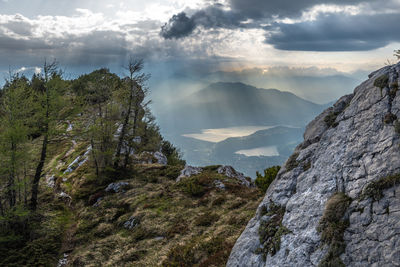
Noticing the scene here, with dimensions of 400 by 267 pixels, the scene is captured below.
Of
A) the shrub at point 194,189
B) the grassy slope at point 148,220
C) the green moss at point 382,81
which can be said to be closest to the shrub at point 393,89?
the green moss at point 382,81

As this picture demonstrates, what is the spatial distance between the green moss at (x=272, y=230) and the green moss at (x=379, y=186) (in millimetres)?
3058

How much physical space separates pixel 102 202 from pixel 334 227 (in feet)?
91.1

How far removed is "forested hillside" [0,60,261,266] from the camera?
17.2m

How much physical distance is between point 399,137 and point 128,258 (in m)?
17.4

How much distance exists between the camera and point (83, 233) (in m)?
22.7

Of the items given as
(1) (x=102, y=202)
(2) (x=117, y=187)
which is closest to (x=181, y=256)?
(1) (x=102, y=202)

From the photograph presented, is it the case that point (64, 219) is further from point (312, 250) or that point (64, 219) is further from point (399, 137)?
point (399, 137)

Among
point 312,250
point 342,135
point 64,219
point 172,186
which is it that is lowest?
point 64,219

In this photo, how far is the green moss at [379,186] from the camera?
668 centimetres

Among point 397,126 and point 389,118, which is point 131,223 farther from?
point 397,126

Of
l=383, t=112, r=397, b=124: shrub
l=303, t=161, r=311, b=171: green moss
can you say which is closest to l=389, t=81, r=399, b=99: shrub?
l=383, t=112, r=397, b=124: shrub

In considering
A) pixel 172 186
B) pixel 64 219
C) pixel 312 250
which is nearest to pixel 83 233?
pixel 64 219

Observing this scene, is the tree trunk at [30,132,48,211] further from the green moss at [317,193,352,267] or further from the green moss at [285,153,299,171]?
the green moss at [317,193,352,267]

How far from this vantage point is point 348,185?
26.2 feet
